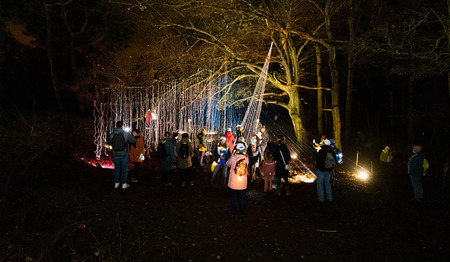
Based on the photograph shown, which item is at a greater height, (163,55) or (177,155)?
(163,55)

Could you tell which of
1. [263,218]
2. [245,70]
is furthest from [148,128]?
[263,218]

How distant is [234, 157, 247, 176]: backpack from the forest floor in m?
1.13

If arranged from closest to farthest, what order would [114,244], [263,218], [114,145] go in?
[114,244]
[263,218]
[114,145]

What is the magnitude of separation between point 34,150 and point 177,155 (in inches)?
243

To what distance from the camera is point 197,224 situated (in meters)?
6.04

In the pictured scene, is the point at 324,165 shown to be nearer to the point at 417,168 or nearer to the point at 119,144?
the point at 417,168

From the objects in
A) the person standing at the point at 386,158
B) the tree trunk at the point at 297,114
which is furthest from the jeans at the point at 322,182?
the tree trunk at the point at 297,114

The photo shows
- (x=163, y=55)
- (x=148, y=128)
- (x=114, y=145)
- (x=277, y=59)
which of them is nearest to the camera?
(x=114, y=145)

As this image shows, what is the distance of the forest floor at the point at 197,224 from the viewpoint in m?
4.82

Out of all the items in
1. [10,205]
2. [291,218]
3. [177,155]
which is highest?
[177,155]

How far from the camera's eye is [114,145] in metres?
7.48

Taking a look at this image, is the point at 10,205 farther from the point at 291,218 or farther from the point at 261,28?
the point at 261,28

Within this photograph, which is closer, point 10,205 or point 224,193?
point 10,205

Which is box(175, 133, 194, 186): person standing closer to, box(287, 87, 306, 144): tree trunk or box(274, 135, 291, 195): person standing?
box(274, 135, 291, 195): person standing
